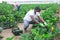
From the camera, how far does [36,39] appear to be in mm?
4977

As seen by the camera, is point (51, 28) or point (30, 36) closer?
point (30, 36)

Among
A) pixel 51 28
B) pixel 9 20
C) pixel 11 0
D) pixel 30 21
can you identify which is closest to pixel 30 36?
pixel 51 28

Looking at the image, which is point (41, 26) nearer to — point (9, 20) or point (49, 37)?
point (49, 37)

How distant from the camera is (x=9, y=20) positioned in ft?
28.2

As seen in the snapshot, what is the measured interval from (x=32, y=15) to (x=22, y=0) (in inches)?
815

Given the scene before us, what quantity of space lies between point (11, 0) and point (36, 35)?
2214 cm

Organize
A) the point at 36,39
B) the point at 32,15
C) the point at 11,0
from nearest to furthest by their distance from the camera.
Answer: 1. the point at 36,39
2. the point at 32,15
3. the point at 11,0

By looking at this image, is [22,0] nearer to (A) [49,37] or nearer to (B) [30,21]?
(B) [30,21]

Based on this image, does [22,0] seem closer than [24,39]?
No

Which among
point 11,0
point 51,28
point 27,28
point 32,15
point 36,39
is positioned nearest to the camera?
point 36,39

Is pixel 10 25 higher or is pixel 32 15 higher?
pixel 32 15

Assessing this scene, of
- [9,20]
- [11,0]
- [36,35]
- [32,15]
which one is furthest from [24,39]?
[11,0]

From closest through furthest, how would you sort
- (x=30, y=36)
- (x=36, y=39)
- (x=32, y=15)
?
(x=36, y=39) < (x=30, y=36) < (x=32, y=15)

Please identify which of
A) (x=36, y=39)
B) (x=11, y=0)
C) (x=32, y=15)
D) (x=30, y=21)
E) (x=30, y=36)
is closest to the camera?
(x=36, y=39)
